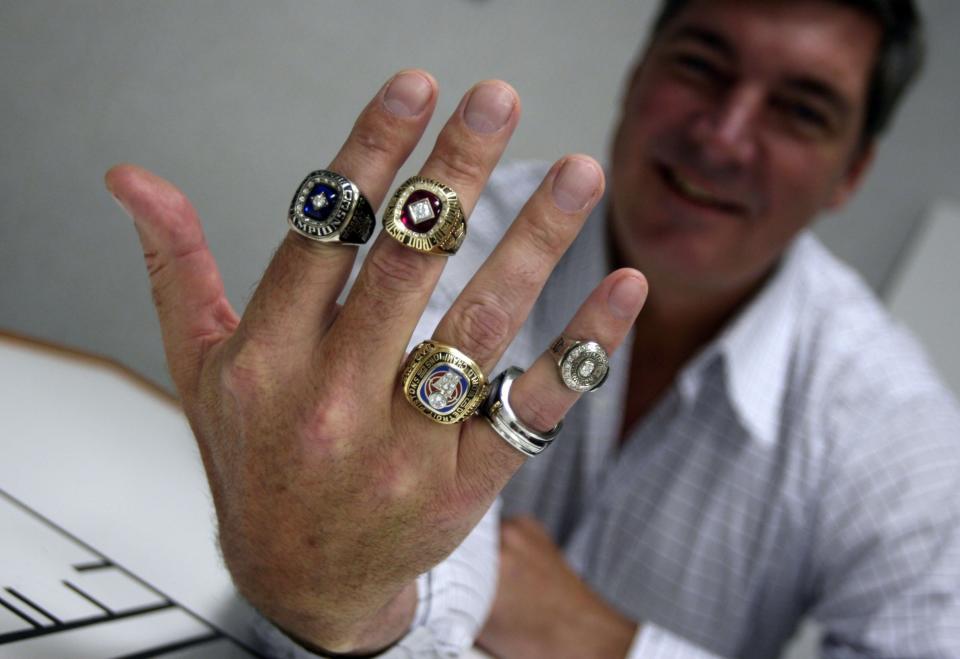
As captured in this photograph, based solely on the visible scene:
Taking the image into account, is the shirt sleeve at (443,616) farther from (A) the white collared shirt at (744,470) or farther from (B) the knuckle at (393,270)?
(A) the white collared shirt at (744,470)

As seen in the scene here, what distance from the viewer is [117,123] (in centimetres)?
71

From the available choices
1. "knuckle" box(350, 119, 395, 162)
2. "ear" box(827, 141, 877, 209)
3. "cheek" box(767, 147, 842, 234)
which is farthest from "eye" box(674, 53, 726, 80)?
"knuckle" box(350, 119, 395, 162)

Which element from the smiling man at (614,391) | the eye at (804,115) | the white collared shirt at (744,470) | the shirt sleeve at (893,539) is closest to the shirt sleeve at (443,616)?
the smiling man at (614,391)

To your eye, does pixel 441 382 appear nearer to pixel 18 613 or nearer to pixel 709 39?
pixel 18 613

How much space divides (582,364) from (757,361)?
2.11ft

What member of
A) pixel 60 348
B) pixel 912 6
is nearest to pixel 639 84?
pixel 912 6

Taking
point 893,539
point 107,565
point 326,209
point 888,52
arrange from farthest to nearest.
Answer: point 888,52
point 893,539
point 107,565
point 326,209

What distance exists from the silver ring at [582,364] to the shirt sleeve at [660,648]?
40cm

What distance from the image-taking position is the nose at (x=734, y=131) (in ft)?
3.02

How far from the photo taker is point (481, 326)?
414mm

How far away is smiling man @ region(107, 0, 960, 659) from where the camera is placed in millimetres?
404

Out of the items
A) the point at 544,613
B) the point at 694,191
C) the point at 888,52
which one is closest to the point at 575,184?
the point at 544,613

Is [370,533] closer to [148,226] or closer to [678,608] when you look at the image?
[148,226]

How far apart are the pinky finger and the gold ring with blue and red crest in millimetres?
24
